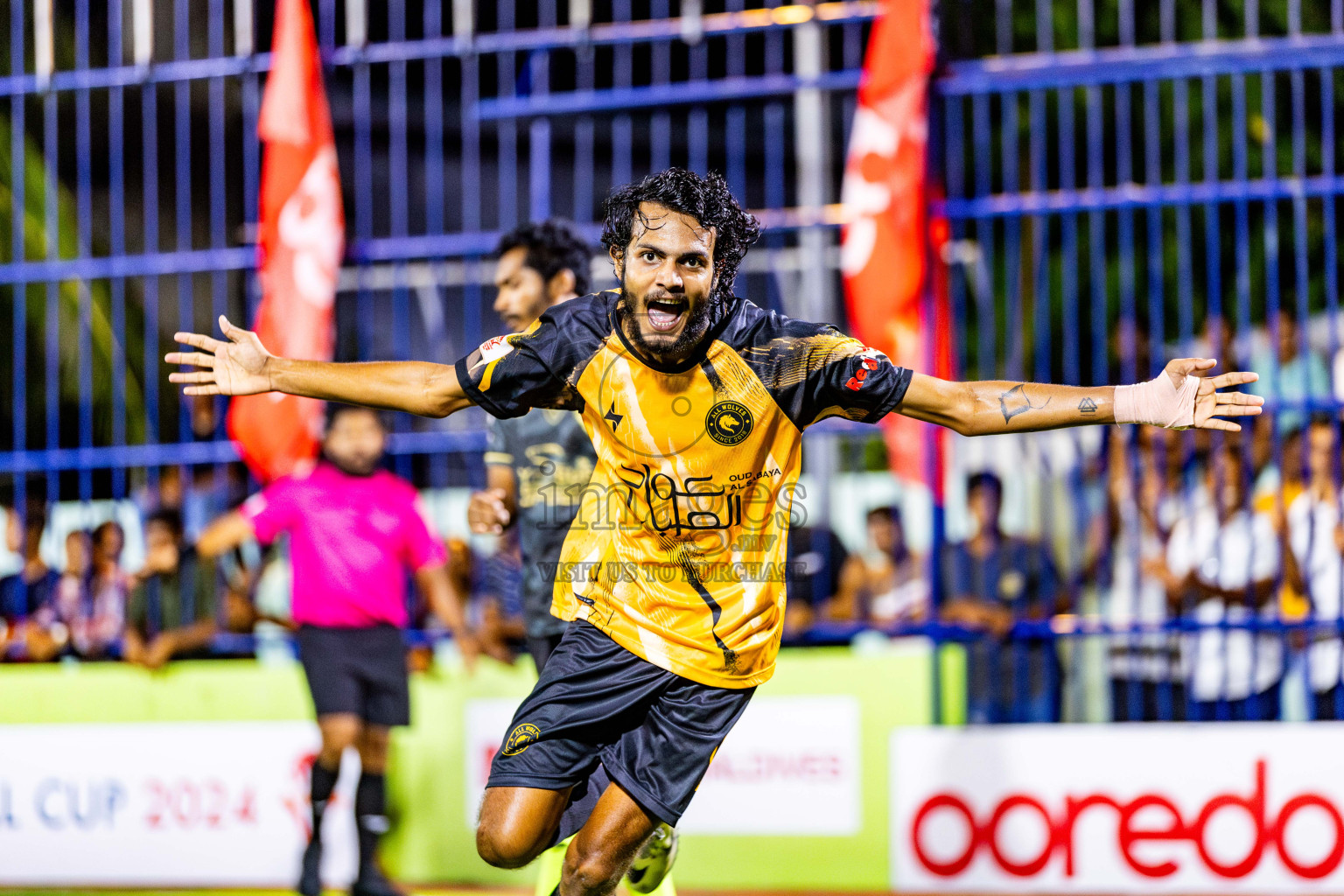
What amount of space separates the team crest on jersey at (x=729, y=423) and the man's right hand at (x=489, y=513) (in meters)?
1.23

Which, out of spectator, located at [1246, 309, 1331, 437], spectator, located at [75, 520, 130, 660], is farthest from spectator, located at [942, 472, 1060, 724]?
spectator, located at [75, 520, 130, 660]

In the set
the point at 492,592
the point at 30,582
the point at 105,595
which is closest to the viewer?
the point at 492,592

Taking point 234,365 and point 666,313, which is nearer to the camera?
point 666,313

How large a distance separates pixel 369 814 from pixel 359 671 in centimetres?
58

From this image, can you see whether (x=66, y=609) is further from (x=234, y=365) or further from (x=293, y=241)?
(x=234, y=365)

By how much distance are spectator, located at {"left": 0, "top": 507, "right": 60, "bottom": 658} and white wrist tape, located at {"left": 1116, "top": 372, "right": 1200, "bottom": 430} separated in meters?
5.33

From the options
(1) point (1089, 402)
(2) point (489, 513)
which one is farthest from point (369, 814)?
(1) point (1089, 402)

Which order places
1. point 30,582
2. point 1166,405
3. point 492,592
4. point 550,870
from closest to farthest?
point 1166,405
point 550,870
point 492,592
point 30,582

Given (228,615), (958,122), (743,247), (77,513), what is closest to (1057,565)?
(958,122)

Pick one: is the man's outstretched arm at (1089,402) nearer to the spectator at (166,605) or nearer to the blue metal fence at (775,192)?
the blue metal fence at (775,192)

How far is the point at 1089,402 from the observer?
3523 mm

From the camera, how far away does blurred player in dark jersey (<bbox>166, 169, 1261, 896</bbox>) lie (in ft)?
A: 11.6

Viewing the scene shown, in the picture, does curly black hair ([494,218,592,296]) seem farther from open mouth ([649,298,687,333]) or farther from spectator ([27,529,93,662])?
spectator ([27,529,93,662])

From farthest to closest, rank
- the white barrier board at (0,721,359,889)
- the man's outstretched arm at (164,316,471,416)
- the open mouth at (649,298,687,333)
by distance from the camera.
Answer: the white barrier board at (0,721,359,889), the man's outstretched arm at (164,316,471,416), the open mouth at (649,298,687,333)
